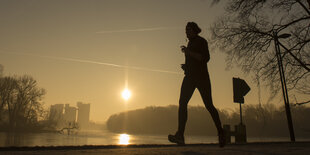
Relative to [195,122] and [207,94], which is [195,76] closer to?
[207,94]

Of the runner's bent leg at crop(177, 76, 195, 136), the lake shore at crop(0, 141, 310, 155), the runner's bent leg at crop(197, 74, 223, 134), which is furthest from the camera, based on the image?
the runner's bent leg at crop(177, 76, 195, 136)

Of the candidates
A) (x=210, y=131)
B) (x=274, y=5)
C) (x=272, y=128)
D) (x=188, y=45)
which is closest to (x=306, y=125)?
(x=272, y=128)

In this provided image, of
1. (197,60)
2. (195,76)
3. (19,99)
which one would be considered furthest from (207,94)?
(19,99)

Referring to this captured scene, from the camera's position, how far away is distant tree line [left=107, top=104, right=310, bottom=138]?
279ft

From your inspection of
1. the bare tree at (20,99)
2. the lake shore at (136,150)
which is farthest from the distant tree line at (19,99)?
the lake shore at (136,150)

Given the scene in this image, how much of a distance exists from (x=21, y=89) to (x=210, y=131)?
263ft

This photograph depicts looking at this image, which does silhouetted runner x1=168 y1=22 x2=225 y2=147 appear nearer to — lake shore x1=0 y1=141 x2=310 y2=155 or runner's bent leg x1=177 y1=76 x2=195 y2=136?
runner's bent leg x1=177 y1=76 x2=195 y2=136

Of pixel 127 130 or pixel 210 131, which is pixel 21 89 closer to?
pixel 210 131

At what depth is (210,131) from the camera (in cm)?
11006

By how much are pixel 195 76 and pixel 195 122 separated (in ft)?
373

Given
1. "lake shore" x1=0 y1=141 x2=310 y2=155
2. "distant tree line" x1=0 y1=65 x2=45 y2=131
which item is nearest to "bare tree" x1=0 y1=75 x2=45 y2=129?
"distant tree line" x1=0 y1=65 x2=45 y2=131

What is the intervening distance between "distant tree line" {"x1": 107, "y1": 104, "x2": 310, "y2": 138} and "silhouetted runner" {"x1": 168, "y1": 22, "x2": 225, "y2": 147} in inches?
3008

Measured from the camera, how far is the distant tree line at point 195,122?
85106mm

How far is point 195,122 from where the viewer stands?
115 metres
